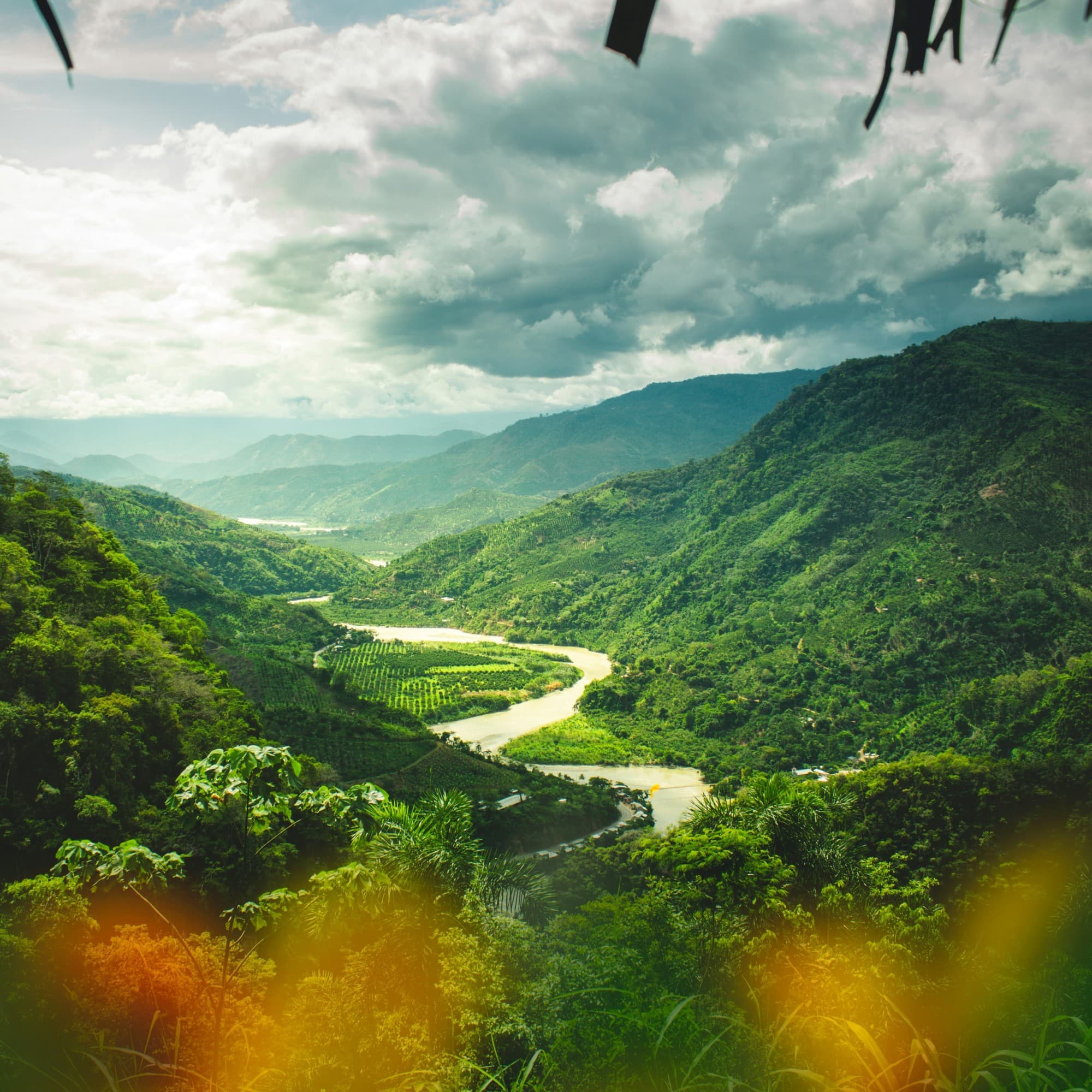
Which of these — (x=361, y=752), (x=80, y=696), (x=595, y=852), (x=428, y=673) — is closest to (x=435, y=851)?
(x=80, y=696)

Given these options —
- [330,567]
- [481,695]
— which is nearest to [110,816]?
[481,695]

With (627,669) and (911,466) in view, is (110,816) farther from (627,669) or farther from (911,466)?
(911,466)

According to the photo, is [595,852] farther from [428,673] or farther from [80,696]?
[428,673]

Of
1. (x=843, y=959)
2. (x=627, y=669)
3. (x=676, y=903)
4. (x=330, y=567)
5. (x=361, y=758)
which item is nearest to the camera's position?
(x=843, y=959)

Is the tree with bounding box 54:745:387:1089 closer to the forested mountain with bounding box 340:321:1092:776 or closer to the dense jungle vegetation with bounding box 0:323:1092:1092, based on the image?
the dense jungle vegetation with bounding box 0:323:1092:1092

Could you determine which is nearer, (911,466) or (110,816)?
(110,816)

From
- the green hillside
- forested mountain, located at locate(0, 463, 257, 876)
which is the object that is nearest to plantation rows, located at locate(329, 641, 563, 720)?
forested mountain, located at locate(0, 463, 257, 876)
